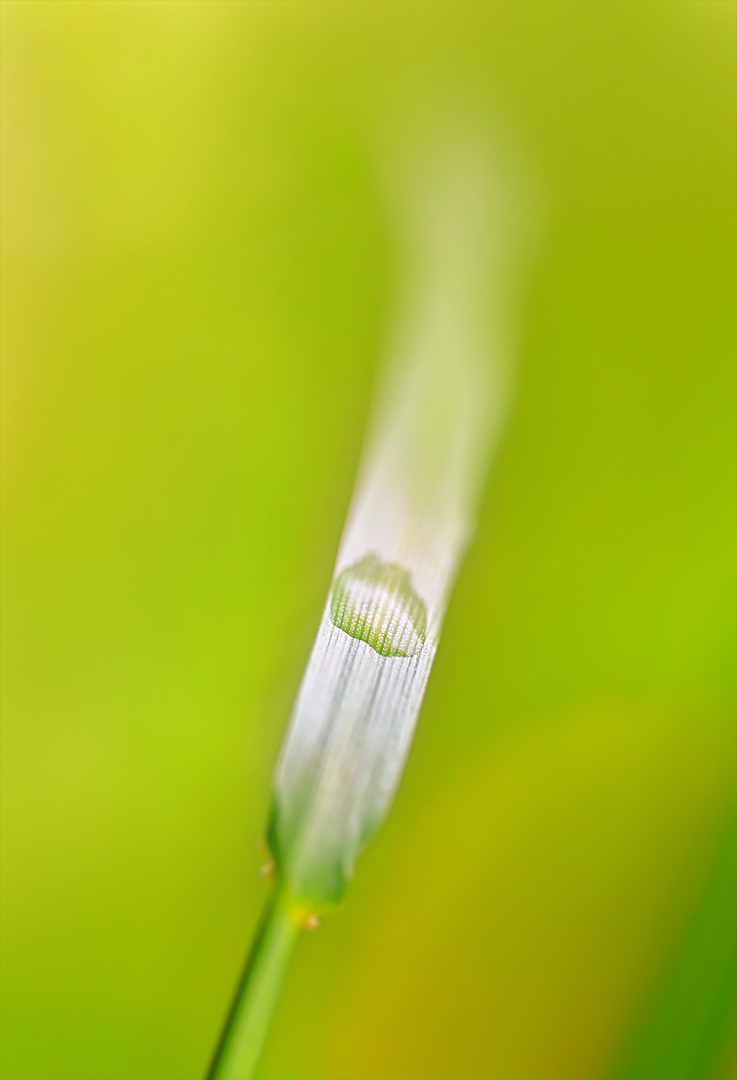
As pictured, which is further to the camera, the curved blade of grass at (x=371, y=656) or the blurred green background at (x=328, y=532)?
the blurred green background at (x=328, y=532)

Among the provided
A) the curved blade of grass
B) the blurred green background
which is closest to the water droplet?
the curved blade of grass

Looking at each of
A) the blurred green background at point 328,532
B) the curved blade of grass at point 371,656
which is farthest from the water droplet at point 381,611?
the blurred green background at point 328,532

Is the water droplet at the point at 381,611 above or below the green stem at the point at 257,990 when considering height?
above

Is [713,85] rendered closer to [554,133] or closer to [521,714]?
[554,133]

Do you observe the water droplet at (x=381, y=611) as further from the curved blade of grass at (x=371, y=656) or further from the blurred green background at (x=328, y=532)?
the blurred green background at (x=328, y=532)

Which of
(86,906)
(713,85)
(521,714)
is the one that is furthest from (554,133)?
(86,906)

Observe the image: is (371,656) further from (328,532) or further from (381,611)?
(328,532)
